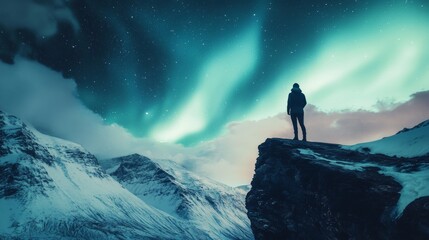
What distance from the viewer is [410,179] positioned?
13.3m

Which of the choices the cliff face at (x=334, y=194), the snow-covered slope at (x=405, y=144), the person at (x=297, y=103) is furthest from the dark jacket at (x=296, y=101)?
the snow-covered slope at (x=405, y=144)

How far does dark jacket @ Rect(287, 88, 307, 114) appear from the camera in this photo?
2348 centimetres

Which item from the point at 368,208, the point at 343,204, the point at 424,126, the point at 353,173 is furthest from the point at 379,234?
the point at 424,126

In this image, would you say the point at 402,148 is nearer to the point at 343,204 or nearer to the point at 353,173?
the point at 353,173

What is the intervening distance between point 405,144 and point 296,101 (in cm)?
816

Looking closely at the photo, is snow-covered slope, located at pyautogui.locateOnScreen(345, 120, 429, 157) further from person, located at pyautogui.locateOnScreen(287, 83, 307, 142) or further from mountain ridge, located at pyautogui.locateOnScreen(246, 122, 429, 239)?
person, located at pyautogui.locateOnScreen(287, 83, 307, 142)

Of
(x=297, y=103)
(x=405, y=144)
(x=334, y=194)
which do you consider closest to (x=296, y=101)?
(x=297, y=103)

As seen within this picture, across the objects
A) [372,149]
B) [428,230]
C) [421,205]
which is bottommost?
[428,230]

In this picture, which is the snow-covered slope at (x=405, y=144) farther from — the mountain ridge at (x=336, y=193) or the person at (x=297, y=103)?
the person at (x=297, y=103)

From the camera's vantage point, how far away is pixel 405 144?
55.4 ft

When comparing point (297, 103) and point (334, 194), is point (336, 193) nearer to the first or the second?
point (334, 194)

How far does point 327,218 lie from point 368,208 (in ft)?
8.26

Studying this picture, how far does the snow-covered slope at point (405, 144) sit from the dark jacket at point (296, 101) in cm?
513

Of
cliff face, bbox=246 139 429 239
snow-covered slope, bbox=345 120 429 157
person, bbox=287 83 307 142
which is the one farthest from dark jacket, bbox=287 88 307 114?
snow-covered slope, bbox=345 120 429 157
